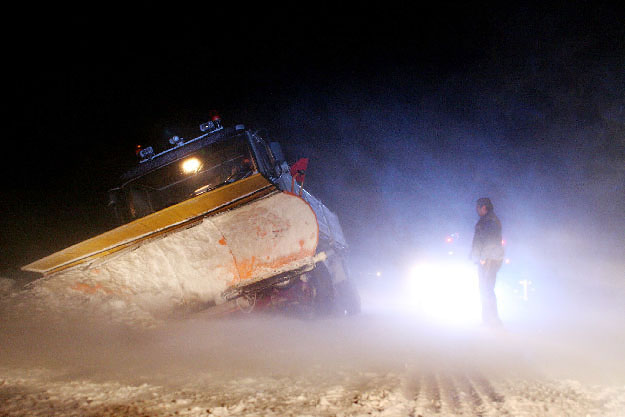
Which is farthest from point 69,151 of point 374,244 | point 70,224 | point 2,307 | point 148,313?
point 374,244

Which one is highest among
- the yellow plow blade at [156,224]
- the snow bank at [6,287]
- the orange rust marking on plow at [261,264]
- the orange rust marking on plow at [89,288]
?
the yellow plow blade at [156,224]

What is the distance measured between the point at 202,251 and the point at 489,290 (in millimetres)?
3981

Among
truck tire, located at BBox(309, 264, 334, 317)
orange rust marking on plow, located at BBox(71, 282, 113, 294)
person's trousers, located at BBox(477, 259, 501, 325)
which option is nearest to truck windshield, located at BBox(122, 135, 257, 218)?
orange rust marking on plow, located at BBox(71, 282, 113, 294)

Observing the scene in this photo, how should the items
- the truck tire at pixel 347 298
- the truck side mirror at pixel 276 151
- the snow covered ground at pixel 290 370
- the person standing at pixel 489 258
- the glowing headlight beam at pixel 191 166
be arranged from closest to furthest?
the snow covered ground at pixel 290 370 → the person standing at pixel 489 258 → the glowing headlight beam at pixel 191 166 → the truck side mirror at pixel 276 151 → the truck tire at pixel 347 298

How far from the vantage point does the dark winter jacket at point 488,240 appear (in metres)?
4.28

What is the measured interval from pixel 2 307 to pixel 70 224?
3.64 m

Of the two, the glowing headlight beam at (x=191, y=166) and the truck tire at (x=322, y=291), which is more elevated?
the glowing headlight beam at (x=191, y=166)

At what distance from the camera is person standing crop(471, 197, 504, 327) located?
4277 millimetres

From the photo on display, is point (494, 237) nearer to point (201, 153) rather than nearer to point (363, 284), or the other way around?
point (201, 153)

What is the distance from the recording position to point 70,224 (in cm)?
609

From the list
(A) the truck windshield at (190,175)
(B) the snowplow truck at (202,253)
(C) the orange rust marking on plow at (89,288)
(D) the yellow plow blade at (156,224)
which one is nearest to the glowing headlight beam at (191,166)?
(A) the truck windshield at (190,175)

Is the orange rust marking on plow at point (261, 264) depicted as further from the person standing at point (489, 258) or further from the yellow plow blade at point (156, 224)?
the person standing at point (489, 258)

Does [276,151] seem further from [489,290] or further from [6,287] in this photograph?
[489,290]

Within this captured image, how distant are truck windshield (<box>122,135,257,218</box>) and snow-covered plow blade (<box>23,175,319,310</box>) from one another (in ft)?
5.34
